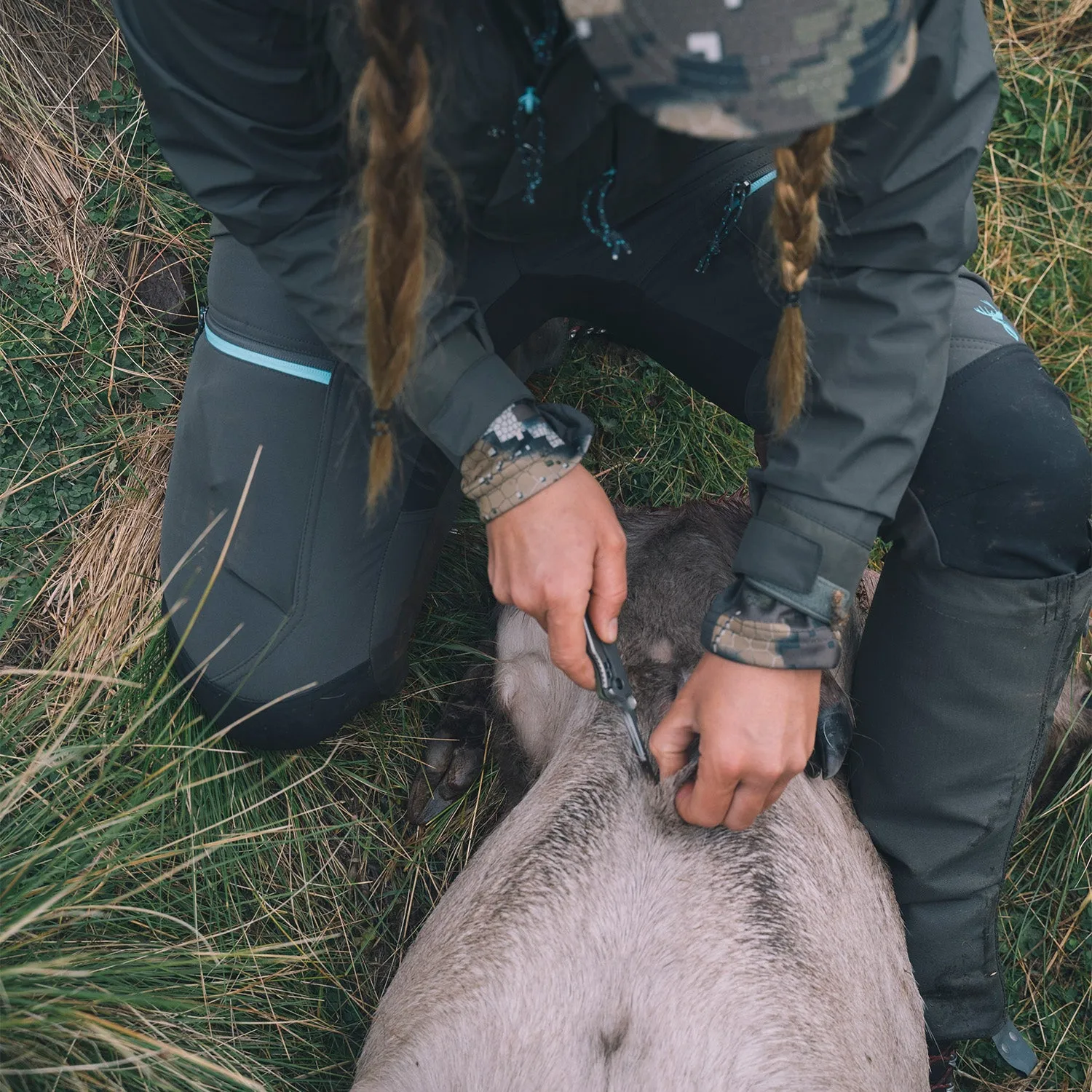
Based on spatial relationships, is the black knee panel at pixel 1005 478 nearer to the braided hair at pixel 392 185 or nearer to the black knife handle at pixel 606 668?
the black knife handle at pixel 606 668

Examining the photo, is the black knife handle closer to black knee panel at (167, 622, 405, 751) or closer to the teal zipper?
black knee panel at (167, 622, 405, 751)

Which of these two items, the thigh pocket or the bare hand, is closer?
the bare hand

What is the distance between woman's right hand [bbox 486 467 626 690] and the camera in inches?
73.4

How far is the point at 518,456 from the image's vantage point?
74.2 inches

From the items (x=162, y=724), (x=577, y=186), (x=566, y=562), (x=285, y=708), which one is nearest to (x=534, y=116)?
(x=577, y=186)

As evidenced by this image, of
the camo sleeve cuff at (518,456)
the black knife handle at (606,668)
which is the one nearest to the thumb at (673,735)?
the black knife handle at (606,668)

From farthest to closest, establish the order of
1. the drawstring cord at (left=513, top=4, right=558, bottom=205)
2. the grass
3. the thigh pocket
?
1. the thigh pocket
2. the grass
3. the drawstring cord at (left=513, top=4, right=558, bottom=205)

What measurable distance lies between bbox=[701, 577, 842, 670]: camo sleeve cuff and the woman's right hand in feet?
0.69

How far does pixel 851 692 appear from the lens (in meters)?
2.38

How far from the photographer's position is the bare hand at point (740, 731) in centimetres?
A: 179

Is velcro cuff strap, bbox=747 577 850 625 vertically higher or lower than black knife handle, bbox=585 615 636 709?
higher

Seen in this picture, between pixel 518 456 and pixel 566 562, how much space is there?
0.22m

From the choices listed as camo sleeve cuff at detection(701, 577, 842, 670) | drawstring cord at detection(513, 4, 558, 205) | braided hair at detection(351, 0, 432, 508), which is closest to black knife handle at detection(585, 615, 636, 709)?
camo sleeve cuff at detection(701, 577, 842, 670)

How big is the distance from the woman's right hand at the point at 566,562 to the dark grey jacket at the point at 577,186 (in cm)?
19
